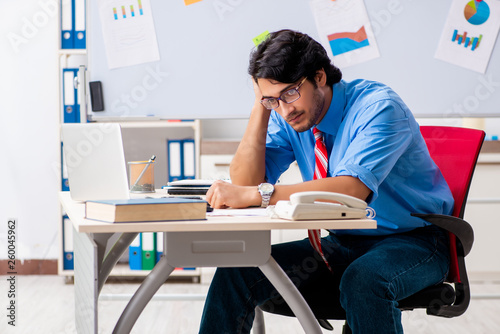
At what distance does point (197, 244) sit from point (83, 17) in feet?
7.55

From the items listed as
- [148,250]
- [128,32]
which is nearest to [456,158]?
[128,32]

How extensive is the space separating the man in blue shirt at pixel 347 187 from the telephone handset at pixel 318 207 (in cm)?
15

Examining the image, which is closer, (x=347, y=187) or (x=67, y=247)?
(x=347, y=187)

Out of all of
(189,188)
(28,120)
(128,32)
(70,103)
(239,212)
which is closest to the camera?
(239,212)

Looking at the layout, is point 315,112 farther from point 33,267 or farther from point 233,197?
point 33,267

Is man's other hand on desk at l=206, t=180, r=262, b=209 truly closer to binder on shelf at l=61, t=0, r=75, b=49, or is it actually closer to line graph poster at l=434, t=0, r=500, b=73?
line graph poster at l=434, t=0, r=500, b=73

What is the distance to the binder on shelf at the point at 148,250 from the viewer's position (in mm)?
3146

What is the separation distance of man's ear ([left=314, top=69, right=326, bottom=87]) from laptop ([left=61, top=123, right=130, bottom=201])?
1.78 ft

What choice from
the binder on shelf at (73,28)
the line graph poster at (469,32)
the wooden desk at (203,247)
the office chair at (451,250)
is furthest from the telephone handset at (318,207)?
the binder on shelf at (73,28)

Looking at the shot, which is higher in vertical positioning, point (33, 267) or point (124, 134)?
point (124, 134)

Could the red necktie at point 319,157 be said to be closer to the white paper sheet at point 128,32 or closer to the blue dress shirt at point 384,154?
the blue dress shirt at point 384,154

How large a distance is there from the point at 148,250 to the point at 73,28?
1.25m

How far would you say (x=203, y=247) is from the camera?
114 cm

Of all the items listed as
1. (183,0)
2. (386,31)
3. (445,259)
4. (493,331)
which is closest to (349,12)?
(386,31)
